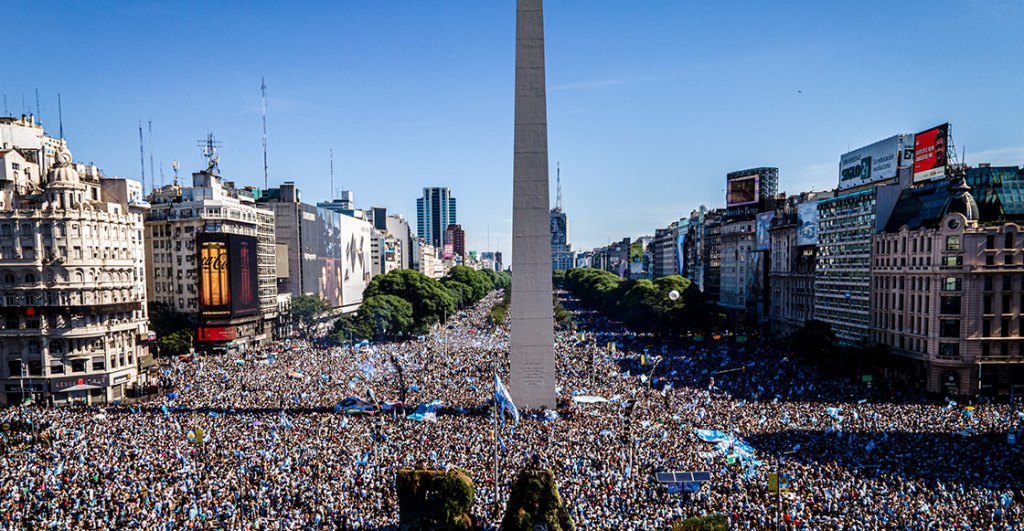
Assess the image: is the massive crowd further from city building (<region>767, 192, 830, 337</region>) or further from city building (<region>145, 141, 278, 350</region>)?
city building (<region>767, 192, 830, 337</region>)

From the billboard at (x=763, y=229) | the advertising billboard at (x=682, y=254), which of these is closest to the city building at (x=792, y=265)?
the billboard at (x=763, y=229)

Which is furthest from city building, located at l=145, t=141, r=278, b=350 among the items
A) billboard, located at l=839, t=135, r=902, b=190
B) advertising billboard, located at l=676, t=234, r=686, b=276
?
advertising billboard, located at l=676, t=234, r=686, b=276

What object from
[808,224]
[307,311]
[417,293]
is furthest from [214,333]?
[808,224]

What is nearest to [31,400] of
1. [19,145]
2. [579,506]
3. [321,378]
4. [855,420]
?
[321,378]

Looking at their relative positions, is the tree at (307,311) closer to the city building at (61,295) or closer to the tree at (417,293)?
the tree at (417,293)

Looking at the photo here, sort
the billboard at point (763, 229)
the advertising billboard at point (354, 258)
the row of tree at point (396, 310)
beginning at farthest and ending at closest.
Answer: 1. the advertising billboard at point (354, 258)
2. the billboard at point (763, 229)
3. the row of tree at point (396, 310)

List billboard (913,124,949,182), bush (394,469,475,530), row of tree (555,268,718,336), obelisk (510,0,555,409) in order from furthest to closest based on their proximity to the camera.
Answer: row of tree (555,268,718,336)
billboard (913,124,949,182)
obelisk (510,0,555,409)
bush (394,469,475,530)
